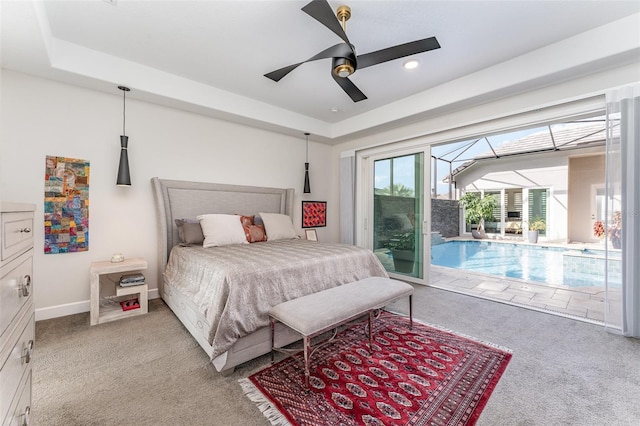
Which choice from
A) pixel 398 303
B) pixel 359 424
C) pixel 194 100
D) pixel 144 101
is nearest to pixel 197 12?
pixel 194 100

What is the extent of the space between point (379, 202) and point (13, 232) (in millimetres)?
4637

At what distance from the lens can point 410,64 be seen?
3035 millimetres

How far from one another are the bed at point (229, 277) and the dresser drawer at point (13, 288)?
1.05 meters

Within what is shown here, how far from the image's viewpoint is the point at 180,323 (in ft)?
9.07

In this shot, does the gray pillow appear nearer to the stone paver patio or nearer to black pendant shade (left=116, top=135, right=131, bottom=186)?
black pendant shade (left=116, top=135, right=131, bottom=186)

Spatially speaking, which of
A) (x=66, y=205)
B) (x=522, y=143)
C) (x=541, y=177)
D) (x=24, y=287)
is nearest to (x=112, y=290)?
(x=66, y=205)

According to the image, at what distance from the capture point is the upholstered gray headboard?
11.2ft

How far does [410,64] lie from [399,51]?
1084mm

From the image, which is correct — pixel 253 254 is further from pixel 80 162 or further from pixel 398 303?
pixel 80 162

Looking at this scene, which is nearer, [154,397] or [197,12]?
[154,397]

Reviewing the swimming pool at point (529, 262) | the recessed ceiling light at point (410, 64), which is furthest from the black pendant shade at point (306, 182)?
the swimming pool at point (529, 262)

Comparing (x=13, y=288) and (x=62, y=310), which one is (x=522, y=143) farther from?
(x=62, y=310)

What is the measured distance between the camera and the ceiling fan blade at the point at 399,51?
2.02m

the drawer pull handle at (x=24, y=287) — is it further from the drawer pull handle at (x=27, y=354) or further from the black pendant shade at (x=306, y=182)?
the black pendant shade at (x=306, y=182)
